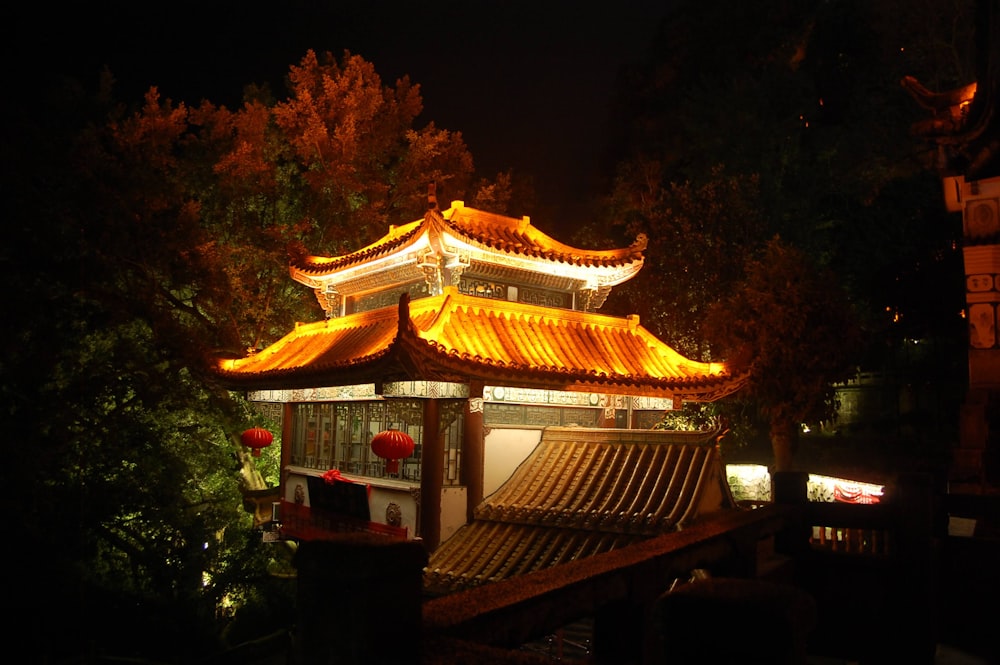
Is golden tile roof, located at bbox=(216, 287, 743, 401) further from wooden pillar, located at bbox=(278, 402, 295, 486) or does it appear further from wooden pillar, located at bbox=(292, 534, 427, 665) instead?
wooden pillar, located at bbox=(292, 534, 427, 665)

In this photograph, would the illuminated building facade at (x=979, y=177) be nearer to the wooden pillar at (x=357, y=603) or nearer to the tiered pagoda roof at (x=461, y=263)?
the tiered pagoda roof at (x=461, y=263)

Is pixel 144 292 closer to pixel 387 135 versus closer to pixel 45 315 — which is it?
pixel 45 315

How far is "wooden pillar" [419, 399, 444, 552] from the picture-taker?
31.7ft

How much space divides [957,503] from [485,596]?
18.7ft

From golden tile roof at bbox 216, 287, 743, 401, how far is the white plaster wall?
0.77 meters

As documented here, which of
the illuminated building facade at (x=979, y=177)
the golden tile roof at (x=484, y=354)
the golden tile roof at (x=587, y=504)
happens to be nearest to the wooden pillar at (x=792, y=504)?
the golden tile roof at (x=587, y=504)

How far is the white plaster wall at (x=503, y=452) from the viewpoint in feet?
33.8

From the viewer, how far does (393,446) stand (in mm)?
9883

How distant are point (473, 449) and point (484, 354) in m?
1.29

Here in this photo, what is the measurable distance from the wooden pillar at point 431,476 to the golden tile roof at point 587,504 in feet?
0.94

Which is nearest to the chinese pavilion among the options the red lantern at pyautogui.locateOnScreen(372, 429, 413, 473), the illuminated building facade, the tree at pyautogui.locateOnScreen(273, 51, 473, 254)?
the red lantern at pyautogui.locateOnScreen(372, 429, 413, 473)

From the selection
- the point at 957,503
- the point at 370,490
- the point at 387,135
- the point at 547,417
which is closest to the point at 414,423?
the point at 370,490

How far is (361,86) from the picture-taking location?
23.5 meters

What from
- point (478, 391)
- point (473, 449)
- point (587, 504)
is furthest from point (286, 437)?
point (587, 504)
